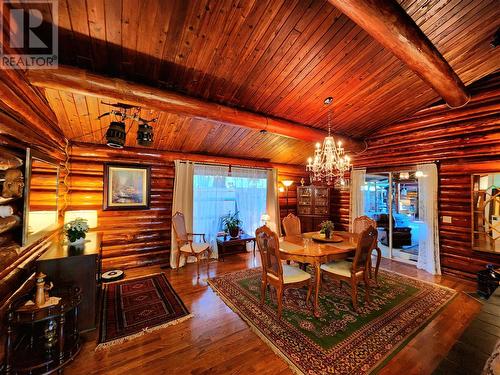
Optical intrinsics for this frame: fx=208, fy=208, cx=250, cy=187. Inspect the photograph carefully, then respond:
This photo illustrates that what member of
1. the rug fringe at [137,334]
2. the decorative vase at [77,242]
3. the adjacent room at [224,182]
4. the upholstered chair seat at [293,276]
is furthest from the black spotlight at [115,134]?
the upholstered chair seat at [293,276]

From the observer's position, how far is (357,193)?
5.88m

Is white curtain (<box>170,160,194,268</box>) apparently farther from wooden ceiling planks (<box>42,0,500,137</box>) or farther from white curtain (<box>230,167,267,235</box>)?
wooden ceiling planks (<box>42,0,500,137</box>)

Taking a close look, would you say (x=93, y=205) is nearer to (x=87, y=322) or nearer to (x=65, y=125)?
(x=65, y=125)

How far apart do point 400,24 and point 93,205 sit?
225 inches

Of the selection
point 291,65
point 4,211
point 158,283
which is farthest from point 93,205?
point 291,65

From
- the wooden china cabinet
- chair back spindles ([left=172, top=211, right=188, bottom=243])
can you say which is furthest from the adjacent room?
the wooden china cabinet

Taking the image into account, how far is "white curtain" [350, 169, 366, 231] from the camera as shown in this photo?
19.1 ft

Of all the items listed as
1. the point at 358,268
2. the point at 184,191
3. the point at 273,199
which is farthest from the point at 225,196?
the point at 358,268

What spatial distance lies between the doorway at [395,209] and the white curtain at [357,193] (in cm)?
13

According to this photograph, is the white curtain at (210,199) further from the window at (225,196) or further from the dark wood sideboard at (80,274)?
the dark wood sideboard at (80,274)

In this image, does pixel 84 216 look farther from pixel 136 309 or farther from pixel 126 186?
pixel 136 309

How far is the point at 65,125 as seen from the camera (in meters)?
3.56

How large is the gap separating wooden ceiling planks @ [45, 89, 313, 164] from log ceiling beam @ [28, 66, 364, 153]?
643mm

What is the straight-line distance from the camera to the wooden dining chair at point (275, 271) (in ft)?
9.03
